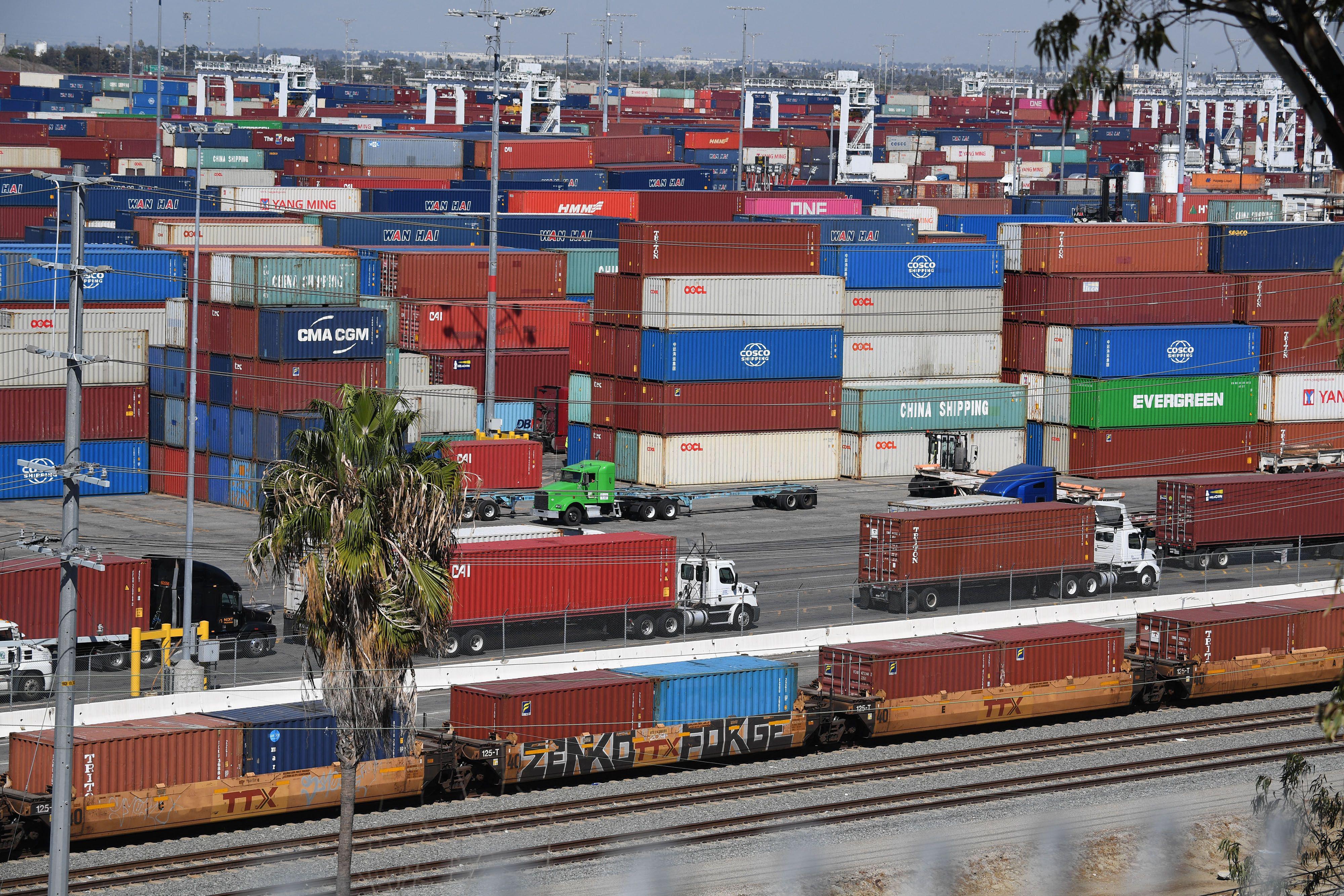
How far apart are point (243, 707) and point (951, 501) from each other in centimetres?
2491

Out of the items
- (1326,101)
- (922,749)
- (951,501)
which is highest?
(1326,101)

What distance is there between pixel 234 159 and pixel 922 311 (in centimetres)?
7887

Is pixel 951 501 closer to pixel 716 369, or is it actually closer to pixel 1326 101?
pixel 716 369

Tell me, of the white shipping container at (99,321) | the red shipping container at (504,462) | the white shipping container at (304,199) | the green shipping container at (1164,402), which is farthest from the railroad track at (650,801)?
the white shipping container at (304,199)

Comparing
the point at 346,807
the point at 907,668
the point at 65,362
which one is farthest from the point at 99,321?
the point at 346,807

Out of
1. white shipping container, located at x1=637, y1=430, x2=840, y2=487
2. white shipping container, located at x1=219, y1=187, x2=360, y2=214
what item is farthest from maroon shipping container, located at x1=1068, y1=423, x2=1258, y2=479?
white shipping container, located at x1=219, y1=187, x2=360, y2=214

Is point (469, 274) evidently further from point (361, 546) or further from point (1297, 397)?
point (361, 546)

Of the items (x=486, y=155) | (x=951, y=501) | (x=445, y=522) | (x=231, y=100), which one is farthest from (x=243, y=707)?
(x=231, y=100)

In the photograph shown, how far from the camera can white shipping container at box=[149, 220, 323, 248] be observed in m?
75.9

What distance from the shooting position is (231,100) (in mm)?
188125

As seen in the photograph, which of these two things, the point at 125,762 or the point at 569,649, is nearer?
the point at 125,762

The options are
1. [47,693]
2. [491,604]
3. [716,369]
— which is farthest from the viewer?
[716,369]

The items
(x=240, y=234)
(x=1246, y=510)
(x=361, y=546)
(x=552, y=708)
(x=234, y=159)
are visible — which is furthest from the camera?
(x=234, y=159)

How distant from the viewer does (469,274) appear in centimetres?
6956
